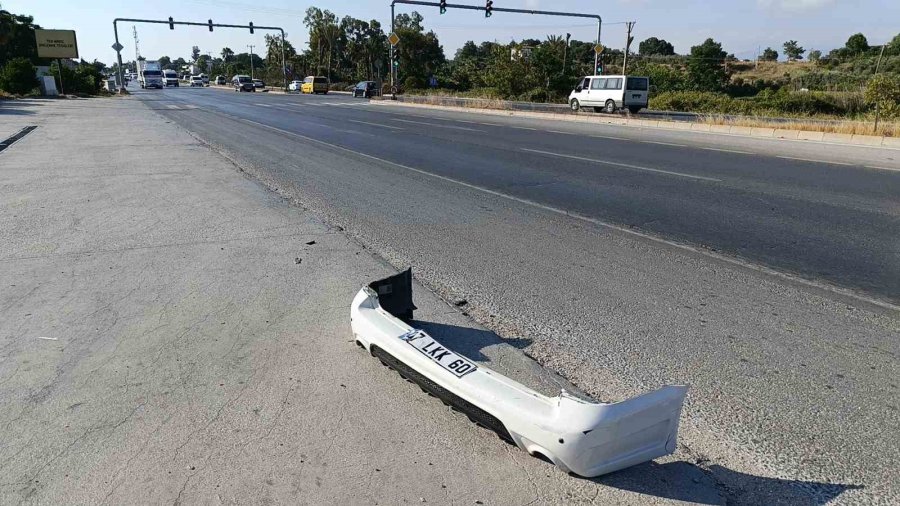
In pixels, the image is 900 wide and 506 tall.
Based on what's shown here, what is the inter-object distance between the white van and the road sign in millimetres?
51372

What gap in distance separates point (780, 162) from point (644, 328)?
11.3 meters

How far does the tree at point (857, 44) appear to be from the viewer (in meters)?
76.7

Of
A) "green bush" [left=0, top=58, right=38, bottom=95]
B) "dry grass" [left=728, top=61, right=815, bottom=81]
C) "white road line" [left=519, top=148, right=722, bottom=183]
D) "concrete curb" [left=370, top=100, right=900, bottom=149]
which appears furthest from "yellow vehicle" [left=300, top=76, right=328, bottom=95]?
"white road line" [left=519, top=148, right=722, bottom=183]

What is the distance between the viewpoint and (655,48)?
11681 centimetres

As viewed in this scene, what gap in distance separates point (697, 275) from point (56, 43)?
68.6 metres

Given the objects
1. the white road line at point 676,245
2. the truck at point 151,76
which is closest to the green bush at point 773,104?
the white road line at point 676,245

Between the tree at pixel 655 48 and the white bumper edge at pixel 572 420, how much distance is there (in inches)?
4839

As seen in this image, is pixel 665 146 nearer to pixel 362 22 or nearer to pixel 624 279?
pixel 624 279

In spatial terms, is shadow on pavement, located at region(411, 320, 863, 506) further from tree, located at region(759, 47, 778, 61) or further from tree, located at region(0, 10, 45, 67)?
tree, located at region(759, 47, 778, 61)

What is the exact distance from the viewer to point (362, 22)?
302ft

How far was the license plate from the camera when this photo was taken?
301 cm

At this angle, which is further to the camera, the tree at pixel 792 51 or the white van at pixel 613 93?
the tree at pixel 792 51

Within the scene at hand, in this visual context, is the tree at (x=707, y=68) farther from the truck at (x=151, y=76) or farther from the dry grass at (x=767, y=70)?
the truck at (x=151, y=76)

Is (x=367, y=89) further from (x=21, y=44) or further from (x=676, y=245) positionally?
(x=676, y=245)
